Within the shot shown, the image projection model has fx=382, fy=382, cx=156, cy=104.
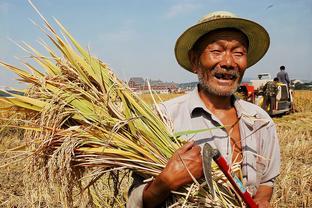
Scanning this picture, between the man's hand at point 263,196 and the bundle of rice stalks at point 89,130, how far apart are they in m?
0.27

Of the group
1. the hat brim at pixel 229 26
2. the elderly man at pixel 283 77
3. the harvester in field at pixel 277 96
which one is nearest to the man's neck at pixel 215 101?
the hat brim at pixel 229 26

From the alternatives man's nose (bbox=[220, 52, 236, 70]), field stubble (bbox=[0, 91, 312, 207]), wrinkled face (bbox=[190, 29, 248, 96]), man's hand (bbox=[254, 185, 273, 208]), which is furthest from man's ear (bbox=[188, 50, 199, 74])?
man's hand (bbox=[254, 185, 273, 208])

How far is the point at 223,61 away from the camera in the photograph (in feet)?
6.60

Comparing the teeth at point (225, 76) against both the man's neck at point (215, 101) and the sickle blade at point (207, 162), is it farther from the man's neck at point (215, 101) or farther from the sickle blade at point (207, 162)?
the sickle blade at point (207, 162)

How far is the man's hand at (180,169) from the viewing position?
155 cm

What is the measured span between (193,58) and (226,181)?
896mm

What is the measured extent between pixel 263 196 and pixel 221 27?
2.97 ft

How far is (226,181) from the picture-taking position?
5.32 feet

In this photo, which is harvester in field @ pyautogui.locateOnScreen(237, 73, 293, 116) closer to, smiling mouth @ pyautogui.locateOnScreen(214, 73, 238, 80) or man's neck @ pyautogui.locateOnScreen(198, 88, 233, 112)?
man's neck @ pyautogui.locateOnScreen(198, 88, 233, 112)

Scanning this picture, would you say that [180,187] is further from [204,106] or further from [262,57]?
[262,57]

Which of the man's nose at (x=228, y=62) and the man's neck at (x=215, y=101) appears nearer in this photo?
the man's nose at (x=228, y=62)

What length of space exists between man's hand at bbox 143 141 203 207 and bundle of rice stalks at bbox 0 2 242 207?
2.4 inches

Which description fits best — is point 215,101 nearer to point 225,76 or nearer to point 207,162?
point 225,76

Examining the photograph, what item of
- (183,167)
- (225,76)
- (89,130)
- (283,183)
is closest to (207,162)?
(183,167)
